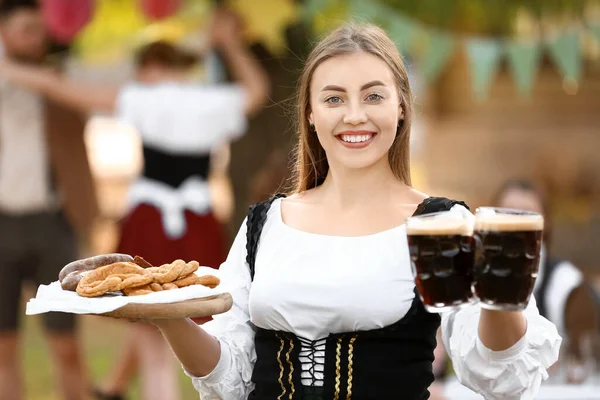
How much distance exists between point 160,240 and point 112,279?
284 cm

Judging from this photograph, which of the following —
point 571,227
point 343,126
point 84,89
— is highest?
point 84,89

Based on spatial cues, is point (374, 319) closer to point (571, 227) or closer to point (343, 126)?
point (343, 126)

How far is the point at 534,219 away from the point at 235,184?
441 cm

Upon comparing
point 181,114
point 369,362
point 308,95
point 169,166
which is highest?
point 181,114

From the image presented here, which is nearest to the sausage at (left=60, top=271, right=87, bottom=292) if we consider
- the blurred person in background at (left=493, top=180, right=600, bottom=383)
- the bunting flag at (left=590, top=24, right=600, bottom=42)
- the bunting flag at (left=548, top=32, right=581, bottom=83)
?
the blurred person in background at (left=493, top=180, right=600, bottom=383)

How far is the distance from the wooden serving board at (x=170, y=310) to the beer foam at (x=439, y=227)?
1.31ft

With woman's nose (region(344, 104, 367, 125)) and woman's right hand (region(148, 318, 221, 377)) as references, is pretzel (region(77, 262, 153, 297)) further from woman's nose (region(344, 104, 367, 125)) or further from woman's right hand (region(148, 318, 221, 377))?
woman's nose (region(344, 104, 367, 125))

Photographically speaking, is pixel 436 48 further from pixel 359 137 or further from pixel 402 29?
pixel 359 137

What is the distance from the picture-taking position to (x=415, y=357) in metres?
2.10

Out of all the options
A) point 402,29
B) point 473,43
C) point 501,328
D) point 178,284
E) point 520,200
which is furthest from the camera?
point 473,43

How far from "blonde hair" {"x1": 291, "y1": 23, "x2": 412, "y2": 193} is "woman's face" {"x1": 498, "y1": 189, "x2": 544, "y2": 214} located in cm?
187

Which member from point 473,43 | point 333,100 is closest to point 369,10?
point 473,43

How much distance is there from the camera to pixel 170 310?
1.95 meters

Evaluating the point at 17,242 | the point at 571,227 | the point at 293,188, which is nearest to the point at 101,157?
the point at 571,227
